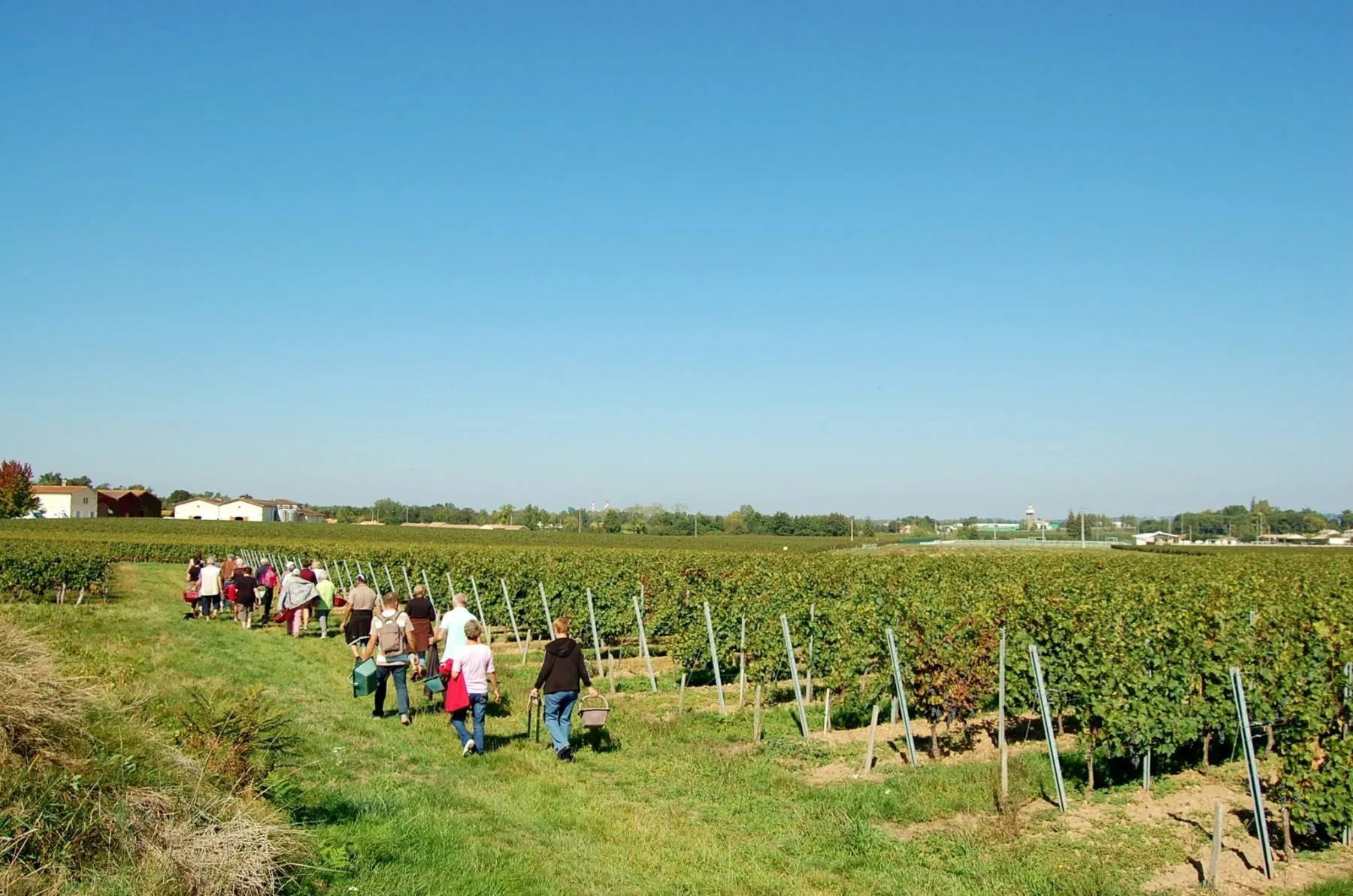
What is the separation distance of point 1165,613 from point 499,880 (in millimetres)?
9286

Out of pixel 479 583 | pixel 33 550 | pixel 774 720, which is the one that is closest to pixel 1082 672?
pixel 774 720

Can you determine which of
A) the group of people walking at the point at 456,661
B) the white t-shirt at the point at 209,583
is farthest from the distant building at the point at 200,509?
the group of people walking at the point at 456,661

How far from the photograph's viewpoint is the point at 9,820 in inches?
206

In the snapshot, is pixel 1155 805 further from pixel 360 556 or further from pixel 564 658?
pixel 360 556

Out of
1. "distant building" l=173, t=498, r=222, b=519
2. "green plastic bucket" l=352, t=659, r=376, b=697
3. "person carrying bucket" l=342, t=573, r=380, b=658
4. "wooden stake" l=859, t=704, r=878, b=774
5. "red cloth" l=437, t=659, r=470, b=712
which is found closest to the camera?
"wooden stake" l=859, t=704, r=878, b=774

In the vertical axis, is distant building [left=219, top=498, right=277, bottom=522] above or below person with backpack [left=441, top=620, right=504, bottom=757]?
above

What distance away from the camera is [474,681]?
11.4m

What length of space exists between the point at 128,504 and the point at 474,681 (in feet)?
425

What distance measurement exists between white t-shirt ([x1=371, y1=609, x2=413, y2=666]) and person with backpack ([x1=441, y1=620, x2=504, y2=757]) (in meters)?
1.44

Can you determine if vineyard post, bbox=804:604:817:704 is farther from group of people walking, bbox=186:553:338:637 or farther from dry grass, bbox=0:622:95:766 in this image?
group of people walking, bbox=186:553:338:637

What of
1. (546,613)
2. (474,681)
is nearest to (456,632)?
(474,681)

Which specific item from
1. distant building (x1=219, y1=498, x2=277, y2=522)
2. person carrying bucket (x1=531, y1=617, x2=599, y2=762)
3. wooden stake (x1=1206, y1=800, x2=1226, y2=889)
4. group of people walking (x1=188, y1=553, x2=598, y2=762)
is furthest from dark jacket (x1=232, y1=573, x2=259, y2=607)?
distant building (x1=219, y1=498, x2=277, y2=522)

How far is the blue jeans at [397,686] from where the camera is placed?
502 inches

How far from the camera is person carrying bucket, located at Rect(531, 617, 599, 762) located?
36.6 feet
